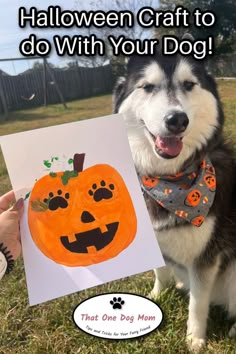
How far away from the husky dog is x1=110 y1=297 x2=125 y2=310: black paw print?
31 cm

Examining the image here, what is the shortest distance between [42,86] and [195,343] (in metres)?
6.33

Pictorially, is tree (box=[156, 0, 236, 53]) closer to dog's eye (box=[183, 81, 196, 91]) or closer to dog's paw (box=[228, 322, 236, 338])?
dog's eye (box=[183, 81, 196, 91])

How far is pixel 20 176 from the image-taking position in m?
1.30

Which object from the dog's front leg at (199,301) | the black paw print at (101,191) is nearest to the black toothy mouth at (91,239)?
the black paw print at (101,191)

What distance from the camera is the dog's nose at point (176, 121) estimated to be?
4.31ft

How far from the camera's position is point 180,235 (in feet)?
5.10

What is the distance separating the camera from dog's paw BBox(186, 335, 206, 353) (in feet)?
5.48

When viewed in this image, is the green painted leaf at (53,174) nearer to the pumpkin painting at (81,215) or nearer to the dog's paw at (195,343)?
the pumpkin painting at (81,215)

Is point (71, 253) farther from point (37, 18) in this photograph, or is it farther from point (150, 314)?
point (37, 18)

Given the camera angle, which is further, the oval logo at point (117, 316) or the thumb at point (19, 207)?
the oval logo at point (117, 316)

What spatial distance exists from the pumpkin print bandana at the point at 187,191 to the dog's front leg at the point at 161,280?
537 millimetres

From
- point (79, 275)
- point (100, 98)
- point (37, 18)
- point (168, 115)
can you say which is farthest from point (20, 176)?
point (100, 98)

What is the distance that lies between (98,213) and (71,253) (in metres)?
0.18

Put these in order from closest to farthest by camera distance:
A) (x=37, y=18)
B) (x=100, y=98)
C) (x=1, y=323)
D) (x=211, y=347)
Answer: (x=211, y=347), (x=1, y=323), (x=37, y=18), (x=100, y=98)
